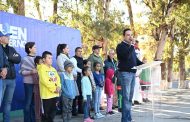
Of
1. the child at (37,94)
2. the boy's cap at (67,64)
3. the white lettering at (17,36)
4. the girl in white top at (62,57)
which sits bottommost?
the child at (37,94)

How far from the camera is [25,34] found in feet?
33.5

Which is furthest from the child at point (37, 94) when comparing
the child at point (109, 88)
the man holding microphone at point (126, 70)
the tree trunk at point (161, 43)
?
the tree trunk at point (161, 43)

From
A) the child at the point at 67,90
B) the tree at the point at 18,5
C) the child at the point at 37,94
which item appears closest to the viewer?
the child at the point at 37,94

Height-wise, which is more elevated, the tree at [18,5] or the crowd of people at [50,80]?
the tree at [18,5]

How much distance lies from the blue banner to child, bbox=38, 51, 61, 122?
1574mm

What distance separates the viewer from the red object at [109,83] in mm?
11352

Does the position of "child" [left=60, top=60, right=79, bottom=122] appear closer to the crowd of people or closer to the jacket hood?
the crowd of people

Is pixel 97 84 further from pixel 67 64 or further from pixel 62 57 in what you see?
pixel 67 64

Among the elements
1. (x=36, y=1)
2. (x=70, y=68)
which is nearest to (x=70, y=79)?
(x=70, y=68)

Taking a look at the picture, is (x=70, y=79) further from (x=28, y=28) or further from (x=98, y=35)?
(x=98, y=35)

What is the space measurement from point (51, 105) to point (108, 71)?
345 cm

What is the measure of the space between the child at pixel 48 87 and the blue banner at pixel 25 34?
1574 millimetres

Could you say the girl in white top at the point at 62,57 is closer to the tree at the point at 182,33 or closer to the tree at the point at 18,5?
the tree at the point at 18,5

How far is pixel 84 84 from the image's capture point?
966cm
